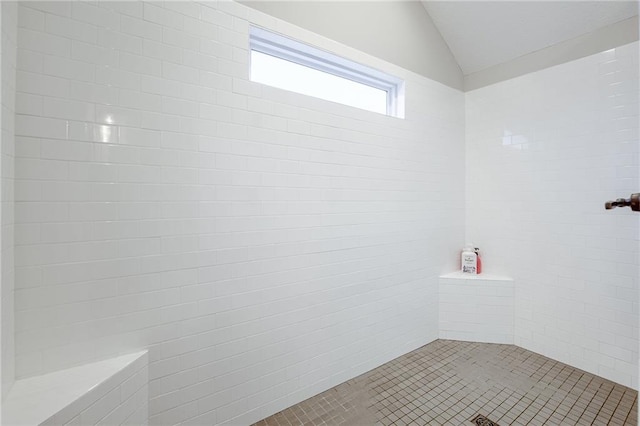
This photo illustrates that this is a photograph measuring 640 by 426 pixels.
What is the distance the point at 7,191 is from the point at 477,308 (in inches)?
116

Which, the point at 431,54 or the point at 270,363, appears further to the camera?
the point at 431,54

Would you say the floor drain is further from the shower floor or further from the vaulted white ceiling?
the vaulted white ceiling

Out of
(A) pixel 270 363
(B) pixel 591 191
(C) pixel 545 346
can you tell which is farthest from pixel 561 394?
(A) pixel 270 363

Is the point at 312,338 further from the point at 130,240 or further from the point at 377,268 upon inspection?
the point at 130,240

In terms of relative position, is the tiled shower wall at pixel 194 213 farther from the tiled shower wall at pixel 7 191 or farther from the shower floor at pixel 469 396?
the shower floor at pixel 469 396

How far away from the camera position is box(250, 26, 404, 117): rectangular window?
5.49ft

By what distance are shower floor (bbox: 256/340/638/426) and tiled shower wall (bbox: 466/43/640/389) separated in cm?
27

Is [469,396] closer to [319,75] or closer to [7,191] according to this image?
[319,75]

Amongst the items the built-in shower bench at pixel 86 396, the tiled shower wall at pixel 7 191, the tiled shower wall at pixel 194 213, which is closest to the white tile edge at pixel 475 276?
the tiled shower wall at pixel 194 213

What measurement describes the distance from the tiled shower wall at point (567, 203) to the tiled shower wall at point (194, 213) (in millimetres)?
1090

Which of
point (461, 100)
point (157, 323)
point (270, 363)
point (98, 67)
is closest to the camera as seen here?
point (98, 67)

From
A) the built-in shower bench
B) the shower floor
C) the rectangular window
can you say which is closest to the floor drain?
the shower floor

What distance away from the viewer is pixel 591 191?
2.01 meters

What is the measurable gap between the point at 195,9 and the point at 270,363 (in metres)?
1.85
